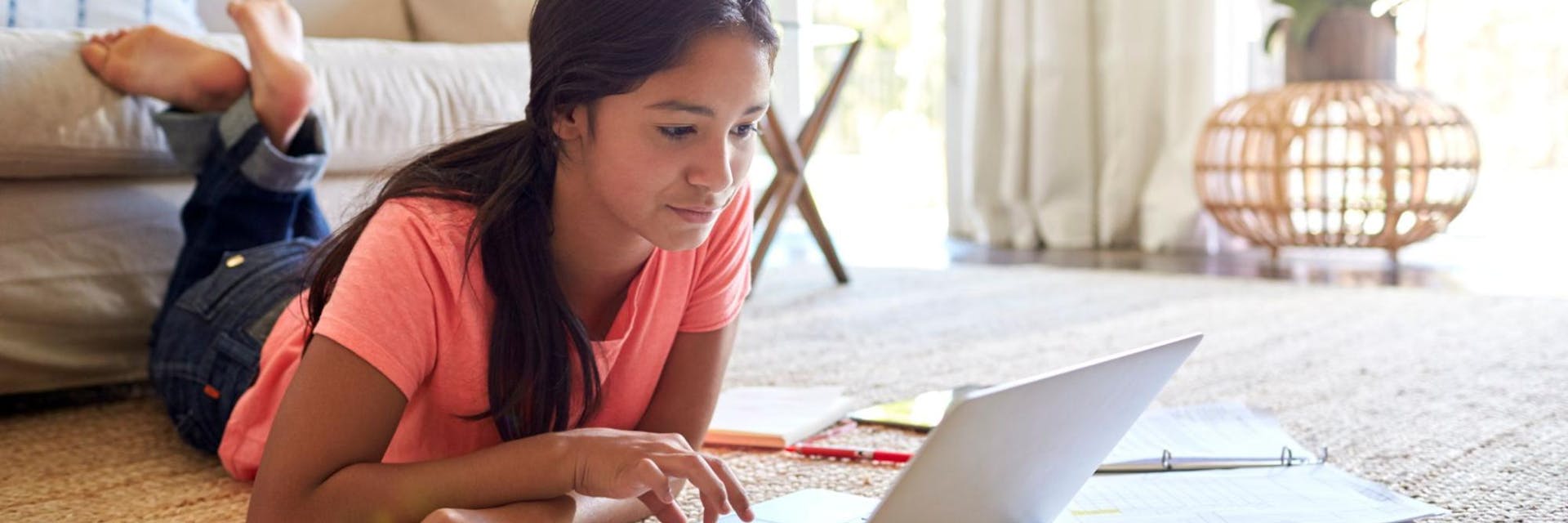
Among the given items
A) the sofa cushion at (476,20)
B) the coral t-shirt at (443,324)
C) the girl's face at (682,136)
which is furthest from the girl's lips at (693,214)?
the sofa cushion at (476,20)

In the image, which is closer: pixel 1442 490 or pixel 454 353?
pixel 454 353

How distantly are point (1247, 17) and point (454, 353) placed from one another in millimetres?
2977

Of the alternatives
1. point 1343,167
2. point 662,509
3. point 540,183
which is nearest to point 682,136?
point 540,183

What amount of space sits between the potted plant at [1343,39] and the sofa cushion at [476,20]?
1617 millimetres

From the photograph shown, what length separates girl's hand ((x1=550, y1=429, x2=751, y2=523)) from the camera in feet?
2.64

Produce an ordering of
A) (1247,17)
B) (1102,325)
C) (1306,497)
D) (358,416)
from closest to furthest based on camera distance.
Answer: (358,416) → (1306,497) → (1102,325) → (1247,17)

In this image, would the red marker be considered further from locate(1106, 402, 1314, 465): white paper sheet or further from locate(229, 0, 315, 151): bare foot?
locate(229, 0, 315, 151): bare foot

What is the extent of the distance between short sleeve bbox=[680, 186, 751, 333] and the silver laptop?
0.58ft

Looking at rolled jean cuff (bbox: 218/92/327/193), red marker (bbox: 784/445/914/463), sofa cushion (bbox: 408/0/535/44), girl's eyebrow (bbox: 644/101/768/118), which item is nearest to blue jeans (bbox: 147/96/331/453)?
rolled jean cuff (bbox: 218/92/327/193)

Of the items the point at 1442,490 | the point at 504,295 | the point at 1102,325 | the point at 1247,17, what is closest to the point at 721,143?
the point at 504,295

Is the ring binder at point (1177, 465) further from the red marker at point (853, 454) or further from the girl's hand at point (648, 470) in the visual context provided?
the girl's hand at point (648, 470)

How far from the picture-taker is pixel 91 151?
Result: 149cm

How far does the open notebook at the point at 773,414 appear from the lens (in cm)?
134

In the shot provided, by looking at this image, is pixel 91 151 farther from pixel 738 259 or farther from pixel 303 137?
pixel 738 259
